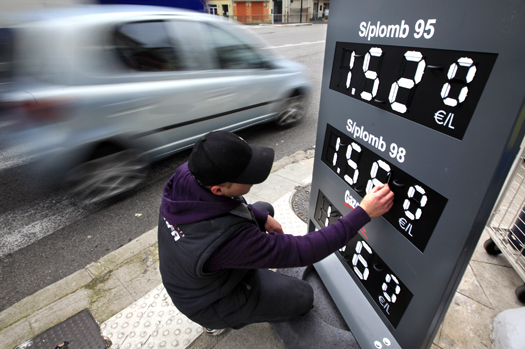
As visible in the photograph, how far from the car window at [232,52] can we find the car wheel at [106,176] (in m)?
1.73

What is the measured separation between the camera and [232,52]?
417cm

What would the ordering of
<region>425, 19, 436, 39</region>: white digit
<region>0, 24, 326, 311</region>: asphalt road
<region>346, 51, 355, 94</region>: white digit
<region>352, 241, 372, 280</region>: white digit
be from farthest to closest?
<region>0, 24, 326, 311</region>: asphalt road
<region>352, 241, 372, 280</region>: white digit
<region>346, 51, 355, 94</region>: white digit
<region>425, 19, 436, 39</region>: white digit

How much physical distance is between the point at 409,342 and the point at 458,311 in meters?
0.95

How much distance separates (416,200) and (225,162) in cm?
81

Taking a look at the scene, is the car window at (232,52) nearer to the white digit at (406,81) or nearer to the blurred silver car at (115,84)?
the blurred silver car at (115,84)

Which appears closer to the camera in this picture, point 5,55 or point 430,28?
point 430,28

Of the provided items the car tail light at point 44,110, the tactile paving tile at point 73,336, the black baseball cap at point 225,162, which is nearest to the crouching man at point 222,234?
the black baseball cap at point 225,162

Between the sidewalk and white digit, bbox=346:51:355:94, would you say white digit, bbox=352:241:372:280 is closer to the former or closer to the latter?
the sidewalk

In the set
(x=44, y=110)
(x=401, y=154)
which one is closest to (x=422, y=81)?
(x=401, y=154)

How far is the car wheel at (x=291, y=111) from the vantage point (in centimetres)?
527

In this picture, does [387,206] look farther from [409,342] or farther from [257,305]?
[257,305]

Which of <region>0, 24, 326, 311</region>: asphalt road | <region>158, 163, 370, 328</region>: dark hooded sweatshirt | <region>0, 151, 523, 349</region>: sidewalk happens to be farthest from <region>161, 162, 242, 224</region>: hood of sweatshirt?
<region>0, 24, 326, 311</region>: asphalt road

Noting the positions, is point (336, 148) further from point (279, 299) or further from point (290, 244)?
point (279, 299)

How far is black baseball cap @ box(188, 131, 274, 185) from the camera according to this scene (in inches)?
50.6
